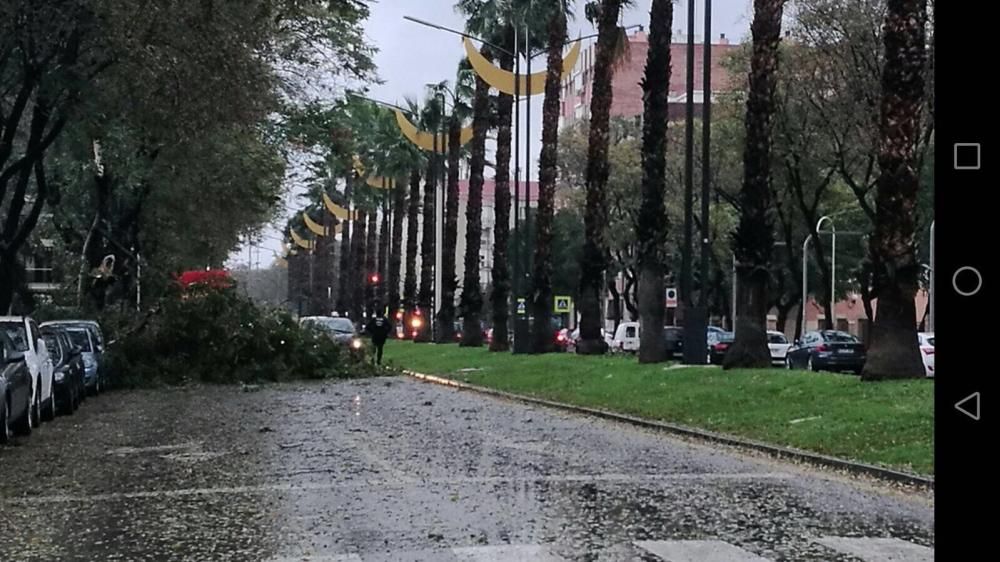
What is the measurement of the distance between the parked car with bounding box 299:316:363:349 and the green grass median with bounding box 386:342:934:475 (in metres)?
8.18

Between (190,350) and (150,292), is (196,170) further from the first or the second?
(150,292)

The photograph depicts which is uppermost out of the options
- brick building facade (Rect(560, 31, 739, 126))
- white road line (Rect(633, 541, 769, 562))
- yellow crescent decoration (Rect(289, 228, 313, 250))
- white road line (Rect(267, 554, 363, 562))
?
brick building facade (Rect(560, 31, 739, 126))

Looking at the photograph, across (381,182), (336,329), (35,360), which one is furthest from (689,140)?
(381,182)

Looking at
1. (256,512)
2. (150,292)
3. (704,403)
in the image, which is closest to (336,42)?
(704,403)

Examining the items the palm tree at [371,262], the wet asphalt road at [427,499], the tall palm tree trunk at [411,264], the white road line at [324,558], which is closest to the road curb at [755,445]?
the wet asphalt road at [427,499]

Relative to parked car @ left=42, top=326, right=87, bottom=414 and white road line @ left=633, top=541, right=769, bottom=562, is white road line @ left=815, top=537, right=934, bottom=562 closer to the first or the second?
white road line @ left=633, top=541, right=769, bottom=562

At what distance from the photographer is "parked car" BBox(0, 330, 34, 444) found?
18.2m

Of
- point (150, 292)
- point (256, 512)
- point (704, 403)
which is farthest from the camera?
point (150, 292)

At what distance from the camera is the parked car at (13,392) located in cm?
1825

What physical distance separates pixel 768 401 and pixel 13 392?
36.8ft

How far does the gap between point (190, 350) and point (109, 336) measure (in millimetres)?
2246

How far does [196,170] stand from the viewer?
3309 centimetres

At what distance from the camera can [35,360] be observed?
70.2 ft

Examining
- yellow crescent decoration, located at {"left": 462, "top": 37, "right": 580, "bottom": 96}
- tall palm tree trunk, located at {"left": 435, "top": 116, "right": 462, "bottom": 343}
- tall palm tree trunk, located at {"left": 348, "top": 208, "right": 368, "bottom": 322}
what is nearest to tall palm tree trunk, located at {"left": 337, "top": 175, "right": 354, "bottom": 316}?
tall palm tree trunk, located at {"left": 348, "top": 208, "right": 368, "bottom": 322}
